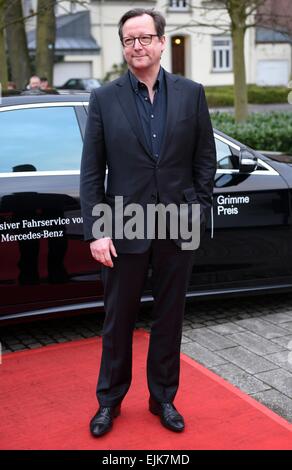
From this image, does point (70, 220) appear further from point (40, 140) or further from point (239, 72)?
point (239, 72)

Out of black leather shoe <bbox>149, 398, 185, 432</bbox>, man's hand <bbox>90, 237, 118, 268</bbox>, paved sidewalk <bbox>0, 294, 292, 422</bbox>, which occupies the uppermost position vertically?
man's hand <bbox>90, 237, 118, 268</bbox>

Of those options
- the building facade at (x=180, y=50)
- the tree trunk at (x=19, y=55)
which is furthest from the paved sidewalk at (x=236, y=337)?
the building facade at (x=180, y=50)

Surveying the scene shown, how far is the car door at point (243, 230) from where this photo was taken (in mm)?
4707

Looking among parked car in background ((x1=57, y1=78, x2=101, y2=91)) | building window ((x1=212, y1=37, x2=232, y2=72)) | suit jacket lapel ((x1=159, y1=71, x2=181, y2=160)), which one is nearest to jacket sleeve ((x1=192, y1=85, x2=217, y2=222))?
suit jacket lapel ((x1=159, y1=71, x2=181, y2=160))

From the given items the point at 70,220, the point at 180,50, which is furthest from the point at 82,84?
the point at 70,220

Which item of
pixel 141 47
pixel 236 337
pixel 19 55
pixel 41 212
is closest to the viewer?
pixel 141 47

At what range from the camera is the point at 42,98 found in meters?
4.52

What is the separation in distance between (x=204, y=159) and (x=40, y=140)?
1.59m

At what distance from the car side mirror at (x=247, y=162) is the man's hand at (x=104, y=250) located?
1.79 meters

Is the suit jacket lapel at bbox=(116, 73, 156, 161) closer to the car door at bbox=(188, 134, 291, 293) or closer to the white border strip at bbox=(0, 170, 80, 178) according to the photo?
the white border strip at bbox=(0, 170, 80, 178)

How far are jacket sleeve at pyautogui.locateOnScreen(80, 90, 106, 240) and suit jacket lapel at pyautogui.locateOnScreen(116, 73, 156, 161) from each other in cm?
12

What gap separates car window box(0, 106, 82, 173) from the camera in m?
4.31

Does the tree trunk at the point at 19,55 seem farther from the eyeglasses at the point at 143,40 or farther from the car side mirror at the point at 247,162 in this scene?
the eyeglasses at the point at 143,40
